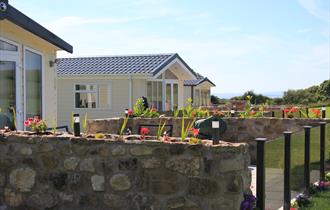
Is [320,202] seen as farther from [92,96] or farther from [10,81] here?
[92,96]

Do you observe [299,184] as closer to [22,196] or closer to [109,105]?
[22,196]

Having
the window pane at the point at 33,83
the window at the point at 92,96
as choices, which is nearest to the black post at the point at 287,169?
the window pane at the point at 33,83

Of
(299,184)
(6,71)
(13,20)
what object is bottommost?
(299,184)

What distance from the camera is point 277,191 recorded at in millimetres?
6293

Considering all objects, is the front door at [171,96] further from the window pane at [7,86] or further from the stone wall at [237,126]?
the window pane at [7,86]

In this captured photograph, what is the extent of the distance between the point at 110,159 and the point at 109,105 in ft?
50.8

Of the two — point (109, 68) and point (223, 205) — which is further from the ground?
point (109, 68)

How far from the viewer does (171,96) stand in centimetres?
2375

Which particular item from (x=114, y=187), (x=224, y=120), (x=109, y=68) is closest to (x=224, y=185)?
(x=114, y=187)

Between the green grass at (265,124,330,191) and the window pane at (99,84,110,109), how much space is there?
546 inches

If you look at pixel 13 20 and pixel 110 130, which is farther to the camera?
pixel 110 130

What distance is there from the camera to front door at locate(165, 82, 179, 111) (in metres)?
23.1

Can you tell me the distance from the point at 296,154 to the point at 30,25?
661 cm

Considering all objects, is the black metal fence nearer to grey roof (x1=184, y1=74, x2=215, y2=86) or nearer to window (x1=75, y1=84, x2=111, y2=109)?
window (x1=75, y1=84, x2=111, y2=109)
